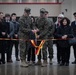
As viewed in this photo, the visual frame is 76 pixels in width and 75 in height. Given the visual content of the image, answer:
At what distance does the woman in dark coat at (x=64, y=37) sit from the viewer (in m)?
13.7

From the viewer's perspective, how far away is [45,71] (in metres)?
12.3

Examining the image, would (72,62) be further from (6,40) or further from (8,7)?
(8,7)

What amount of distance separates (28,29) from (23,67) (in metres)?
1.53

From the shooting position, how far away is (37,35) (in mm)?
13484

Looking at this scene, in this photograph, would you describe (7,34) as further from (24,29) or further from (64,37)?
(64,37)

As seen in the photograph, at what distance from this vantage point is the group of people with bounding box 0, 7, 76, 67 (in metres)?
13.2

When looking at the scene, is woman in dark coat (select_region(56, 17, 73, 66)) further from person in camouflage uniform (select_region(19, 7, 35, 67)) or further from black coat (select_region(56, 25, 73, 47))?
person in camouflage uniform (select_region(19, 7, 35, 67))

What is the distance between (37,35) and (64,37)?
1.13 metres

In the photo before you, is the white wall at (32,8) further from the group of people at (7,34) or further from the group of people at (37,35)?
the group of people at (37,35)

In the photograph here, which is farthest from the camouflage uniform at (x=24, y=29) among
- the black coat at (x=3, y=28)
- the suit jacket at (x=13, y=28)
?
the suit jacket at (x=13, y=28)

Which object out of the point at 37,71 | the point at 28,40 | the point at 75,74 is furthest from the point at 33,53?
the point at 75,74

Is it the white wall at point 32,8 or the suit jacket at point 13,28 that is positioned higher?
the white wall at point 32,8

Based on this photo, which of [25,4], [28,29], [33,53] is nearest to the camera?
[28,29]

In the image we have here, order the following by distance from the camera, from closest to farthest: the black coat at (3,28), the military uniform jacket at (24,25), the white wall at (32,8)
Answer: the military uniform jacket at (24,25) → the black coat at (3,28) → the white wall at (32,8)
